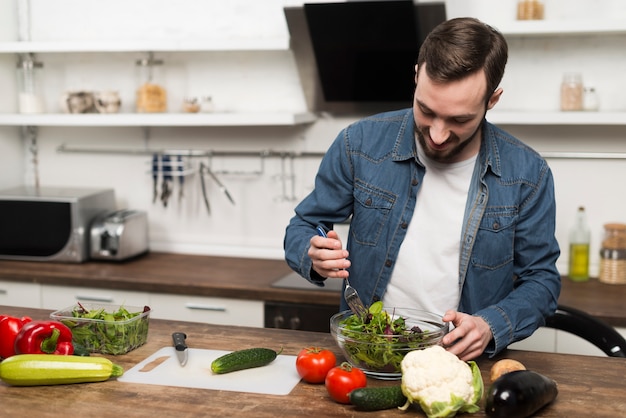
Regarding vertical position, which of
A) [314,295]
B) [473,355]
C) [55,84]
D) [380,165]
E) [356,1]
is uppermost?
[356,1]

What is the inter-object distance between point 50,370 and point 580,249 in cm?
235

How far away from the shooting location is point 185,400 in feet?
5.07

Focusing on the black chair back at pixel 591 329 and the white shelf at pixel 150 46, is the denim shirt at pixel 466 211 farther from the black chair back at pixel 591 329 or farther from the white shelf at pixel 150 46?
the white shelf at pixel 150 46

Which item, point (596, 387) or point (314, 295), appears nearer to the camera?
point (596, 387)

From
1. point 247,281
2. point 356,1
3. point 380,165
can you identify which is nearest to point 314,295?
point 247,281

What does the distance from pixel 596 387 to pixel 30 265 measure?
2626 millimetres

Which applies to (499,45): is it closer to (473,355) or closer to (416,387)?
(473,355)

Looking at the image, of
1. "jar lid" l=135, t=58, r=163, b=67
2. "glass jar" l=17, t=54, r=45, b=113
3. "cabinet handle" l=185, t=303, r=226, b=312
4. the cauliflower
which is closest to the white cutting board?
the cauliflower

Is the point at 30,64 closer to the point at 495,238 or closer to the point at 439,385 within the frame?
the point at 495,238

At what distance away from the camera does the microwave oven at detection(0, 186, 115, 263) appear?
3.47 metres

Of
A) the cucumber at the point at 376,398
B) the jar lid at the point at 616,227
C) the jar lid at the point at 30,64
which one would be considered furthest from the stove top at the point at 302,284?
the jar lid at the point at 30,64

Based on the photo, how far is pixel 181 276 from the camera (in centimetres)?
328

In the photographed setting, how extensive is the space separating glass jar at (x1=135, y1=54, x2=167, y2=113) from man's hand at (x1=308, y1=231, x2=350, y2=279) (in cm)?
206

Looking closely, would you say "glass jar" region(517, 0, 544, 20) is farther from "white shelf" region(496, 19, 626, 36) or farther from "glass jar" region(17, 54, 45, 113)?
"glass jar" region(17, 54, 45, 113)
